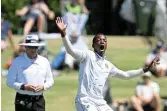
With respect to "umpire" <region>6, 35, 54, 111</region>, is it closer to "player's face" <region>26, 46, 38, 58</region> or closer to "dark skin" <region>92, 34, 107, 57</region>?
"player's face" <region>26, 46, 38, 58</region>

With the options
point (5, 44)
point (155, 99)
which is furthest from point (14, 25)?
point (155, 99)

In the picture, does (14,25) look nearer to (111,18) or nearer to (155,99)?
(111,18)

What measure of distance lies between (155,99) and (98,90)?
381 centimetres

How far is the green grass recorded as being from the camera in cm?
1255

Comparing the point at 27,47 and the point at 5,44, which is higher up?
the point at 27,47

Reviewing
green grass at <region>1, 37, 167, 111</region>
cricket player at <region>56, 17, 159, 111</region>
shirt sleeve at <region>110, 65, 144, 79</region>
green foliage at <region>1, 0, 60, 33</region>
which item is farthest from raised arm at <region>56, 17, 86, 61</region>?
green foliage at <region>1, 0, 60, 33</region>

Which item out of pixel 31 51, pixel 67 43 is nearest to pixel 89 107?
pixel 67 43

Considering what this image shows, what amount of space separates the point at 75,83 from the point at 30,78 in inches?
237

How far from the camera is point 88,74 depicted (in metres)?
8.05

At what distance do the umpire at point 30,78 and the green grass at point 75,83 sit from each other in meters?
3.41

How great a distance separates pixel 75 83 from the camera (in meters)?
14.3

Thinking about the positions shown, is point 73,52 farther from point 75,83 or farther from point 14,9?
point 14,9

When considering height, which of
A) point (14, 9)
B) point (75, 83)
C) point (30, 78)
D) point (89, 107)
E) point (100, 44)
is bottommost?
point (75, 83)

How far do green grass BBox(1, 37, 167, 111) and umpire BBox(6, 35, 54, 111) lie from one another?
3414 millimetres
